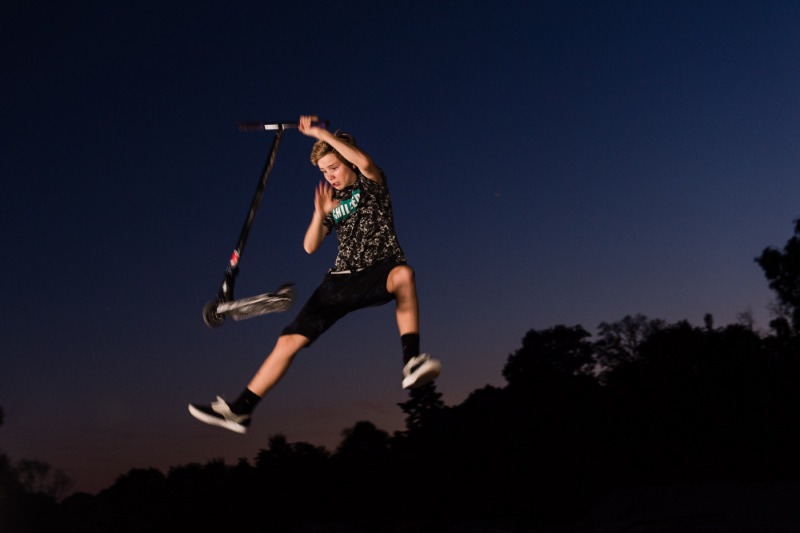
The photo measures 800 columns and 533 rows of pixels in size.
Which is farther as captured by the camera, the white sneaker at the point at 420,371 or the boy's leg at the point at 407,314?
the boy's leg at the point at 407,314

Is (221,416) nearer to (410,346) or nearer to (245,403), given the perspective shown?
(245,403)

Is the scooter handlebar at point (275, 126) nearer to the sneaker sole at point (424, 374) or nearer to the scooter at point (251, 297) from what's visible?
the scooter at point (251, 297)

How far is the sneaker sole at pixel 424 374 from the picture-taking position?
14.2 ft

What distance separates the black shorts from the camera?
461 centimetres

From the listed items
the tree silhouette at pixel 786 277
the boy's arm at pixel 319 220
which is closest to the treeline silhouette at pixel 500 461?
the tree silhouette at pixel 786 277

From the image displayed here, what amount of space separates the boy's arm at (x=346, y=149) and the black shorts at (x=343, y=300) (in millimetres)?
599

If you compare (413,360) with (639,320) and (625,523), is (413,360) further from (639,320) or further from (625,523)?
(639,320)

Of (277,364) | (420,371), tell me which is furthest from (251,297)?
(420,371)

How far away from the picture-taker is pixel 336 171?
4668 mm

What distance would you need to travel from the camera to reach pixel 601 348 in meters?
63.7

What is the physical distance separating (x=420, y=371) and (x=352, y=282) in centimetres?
75

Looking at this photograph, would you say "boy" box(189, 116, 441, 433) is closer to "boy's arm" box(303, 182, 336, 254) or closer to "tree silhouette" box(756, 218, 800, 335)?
"boy's arm" box(303, 182, 336, 254)

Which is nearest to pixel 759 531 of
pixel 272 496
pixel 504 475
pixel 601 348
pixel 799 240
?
pixel 504 475

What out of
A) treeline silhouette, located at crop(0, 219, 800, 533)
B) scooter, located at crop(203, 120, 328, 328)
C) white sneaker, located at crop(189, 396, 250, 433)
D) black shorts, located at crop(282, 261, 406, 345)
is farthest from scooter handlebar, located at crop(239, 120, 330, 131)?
treeline silhouette, located at crop(0, 219, 800, 533)
